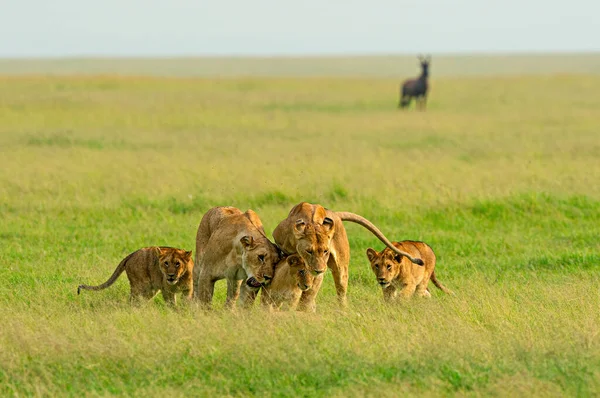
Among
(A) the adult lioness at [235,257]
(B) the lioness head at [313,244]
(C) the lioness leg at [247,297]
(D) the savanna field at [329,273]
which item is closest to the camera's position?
(D) the savanna field at [329,273]

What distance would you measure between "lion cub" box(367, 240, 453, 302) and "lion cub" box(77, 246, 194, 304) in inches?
61.2

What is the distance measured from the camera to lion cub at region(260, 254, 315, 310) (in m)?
7.61

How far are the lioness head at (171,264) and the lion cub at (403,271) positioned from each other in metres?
1.57

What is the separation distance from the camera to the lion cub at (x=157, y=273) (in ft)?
27.9

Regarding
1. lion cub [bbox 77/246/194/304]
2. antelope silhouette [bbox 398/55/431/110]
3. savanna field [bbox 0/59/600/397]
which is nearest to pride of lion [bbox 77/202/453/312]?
lion cub [bbox 77/246/194/304]

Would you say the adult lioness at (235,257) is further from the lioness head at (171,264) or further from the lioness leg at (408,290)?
the lioness leg at (408,290)

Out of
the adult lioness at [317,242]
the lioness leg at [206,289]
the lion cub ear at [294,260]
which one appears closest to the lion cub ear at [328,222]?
the adult lioness at [317,242]

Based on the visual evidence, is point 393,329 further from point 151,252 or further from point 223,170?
point 223,170

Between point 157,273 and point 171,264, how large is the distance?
0.24 meters

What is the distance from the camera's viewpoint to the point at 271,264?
779 cm

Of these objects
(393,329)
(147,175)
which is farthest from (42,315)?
(147,175)

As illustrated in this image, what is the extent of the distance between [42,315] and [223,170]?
8683 mm

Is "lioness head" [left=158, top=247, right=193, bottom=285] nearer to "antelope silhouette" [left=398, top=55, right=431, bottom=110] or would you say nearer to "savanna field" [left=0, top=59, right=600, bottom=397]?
"savanna field" [left=0, top=59, right=600, bottom=397]

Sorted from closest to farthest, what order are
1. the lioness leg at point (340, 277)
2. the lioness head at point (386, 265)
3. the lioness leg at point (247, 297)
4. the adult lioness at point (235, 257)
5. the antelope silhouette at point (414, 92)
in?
the adult lioness at point (235, 257) → the lioness leg at point (247, 297) → the lioness leg at point (340, 277) → the lioness head at point (386, 265) → the antelope silhouette at point (414, 92)
